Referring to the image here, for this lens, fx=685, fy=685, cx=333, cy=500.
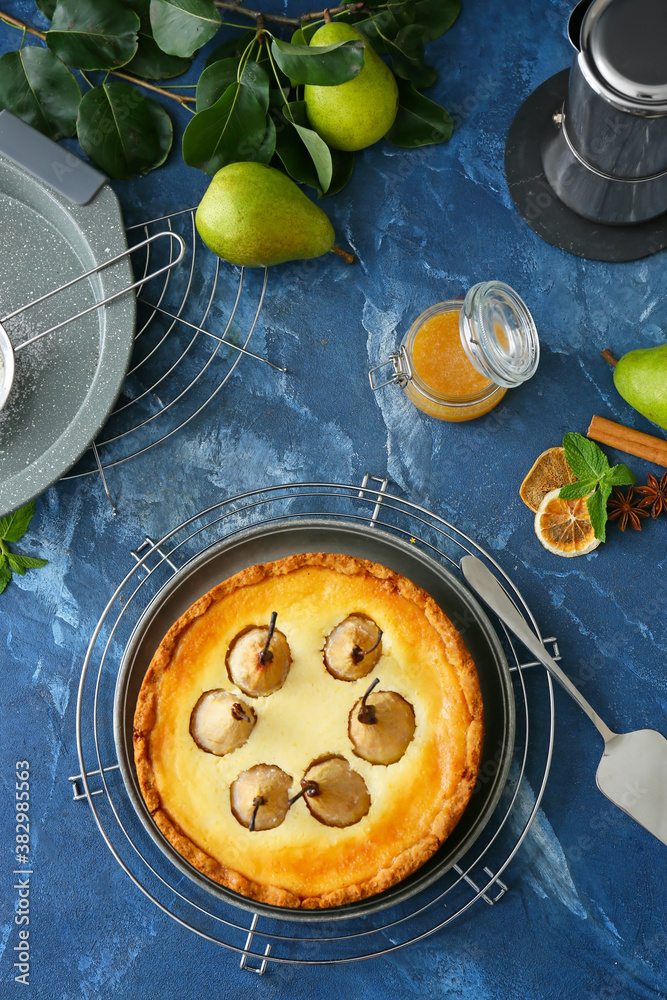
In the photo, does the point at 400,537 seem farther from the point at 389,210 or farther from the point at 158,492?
the point at 389,210

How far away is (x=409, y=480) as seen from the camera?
2.25 metres

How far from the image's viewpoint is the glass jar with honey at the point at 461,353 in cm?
208

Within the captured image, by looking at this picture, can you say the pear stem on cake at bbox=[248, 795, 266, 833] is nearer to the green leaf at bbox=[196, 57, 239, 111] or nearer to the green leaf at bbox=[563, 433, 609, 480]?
the green leaf at bbox=[563, 433, 609, 480]

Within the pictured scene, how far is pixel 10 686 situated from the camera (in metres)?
2.23

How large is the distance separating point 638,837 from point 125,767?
160 cm

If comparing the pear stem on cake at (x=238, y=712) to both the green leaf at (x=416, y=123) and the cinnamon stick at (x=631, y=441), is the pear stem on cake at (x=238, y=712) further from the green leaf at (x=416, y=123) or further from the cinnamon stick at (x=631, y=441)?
the green leaf at (x=416, y=123)

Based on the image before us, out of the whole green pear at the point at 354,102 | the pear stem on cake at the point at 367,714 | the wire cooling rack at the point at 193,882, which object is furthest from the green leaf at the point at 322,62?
the pear stem on cake at the point at 367,714

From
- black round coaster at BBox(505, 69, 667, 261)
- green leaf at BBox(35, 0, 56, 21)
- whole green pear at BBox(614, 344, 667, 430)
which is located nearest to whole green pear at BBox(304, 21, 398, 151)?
black round coaster at BBox(505, 69, 667, 261)

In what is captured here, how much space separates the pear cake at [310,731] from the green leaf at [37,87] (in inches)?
62.3

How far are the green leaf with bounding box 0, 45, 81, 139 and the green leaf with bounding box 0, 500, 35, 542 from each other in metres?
1.24

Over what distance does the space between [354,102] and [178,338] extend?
90 centimetres

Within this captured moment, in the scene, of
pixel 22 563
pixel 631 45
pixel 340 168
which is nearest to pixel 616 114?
pixel 631 45

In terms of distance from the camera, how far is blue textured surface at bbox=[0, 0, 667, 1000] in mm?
2158

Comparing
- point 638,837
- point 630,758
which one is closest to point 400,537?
point 630,758
